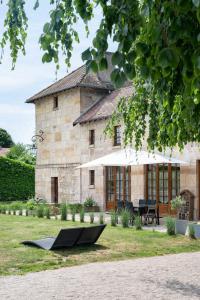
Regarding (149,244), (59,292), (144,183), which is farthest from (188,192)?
(59,292)

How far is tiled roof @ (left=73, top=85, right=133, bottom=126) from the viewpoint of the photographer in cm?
2555

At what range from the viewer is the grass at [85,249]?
10.2 metres

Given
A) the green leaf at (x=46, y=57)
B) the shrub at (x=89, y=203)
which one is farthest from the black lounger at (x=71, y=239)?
the shrub at (x=89, y=203)

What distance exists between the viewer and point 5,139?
283ft

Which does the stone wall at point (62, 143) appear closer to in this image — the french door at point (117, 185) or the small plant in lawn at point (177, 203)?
the french door at point (117, 185)

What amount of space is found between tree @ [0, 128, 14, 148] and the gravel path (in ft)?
254

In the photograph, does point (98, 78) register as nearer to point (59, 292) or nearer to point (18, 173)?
point (18, 173)

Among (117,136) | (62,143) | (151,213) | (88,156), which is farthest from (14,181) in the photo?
(151,213)

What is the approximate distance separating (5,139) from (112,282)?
79.5m

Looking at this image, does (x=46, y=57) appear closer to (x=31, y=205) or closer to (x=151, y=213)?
(x=151, y=213)

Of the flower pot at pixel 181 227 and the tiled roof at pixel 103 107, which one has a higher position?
the tiled roof at pixel 103 107

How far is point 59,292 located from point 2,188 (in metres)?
30.0

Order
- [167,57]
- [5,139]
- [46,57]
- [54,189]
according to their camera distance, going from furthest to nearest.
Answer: [5,139] → [54,189] → [46,57] → [167,57]

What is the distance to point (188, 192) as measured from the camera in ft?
64.7
